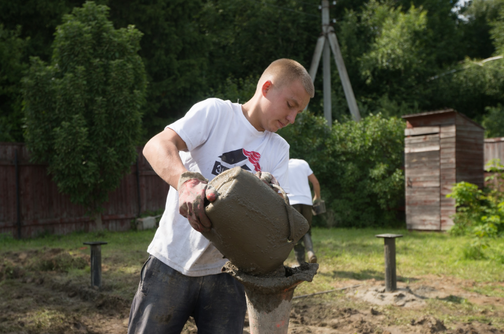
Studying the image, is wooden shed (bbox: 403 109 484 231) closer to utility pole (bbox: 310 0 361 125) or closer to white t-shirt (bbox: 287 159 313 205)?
utility pole (bbox: 310 0 361 125)

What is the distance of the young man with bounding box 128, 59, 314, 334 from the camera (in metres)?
2.22

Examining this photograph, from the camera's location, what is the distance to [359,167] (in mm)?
13242

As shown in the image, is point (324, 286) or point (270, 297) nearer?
point (270, 297)

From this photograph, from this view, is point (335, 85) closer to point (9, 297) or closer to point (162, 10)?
point (162, 10)

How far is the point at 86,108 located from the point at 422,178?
8.61 m

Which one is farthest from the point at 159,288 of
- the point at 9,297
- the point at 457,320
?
the point at 9,297

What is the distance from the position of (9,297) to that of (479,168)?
11.2 m

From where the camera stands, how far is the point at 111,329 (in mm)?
4387

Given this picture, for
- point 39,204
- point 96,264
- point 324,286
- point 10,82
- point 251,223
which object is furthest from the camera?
point 10,82

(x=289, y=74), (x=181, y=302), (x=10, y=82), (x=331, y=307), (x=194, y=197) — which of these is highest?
(x=10, y=82)

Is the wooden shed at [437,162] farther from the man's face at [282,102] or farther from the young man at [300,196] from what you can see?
the man's face at [282,102]

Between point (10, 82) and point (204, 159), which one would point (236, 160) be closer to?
point (204, 159)

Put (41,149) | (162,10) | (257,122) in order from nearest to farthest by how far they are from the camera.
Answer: (257,122) < (41,149) < (162,10)

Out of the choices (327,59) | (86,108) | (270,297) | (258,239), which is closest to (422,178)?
(327,59)
